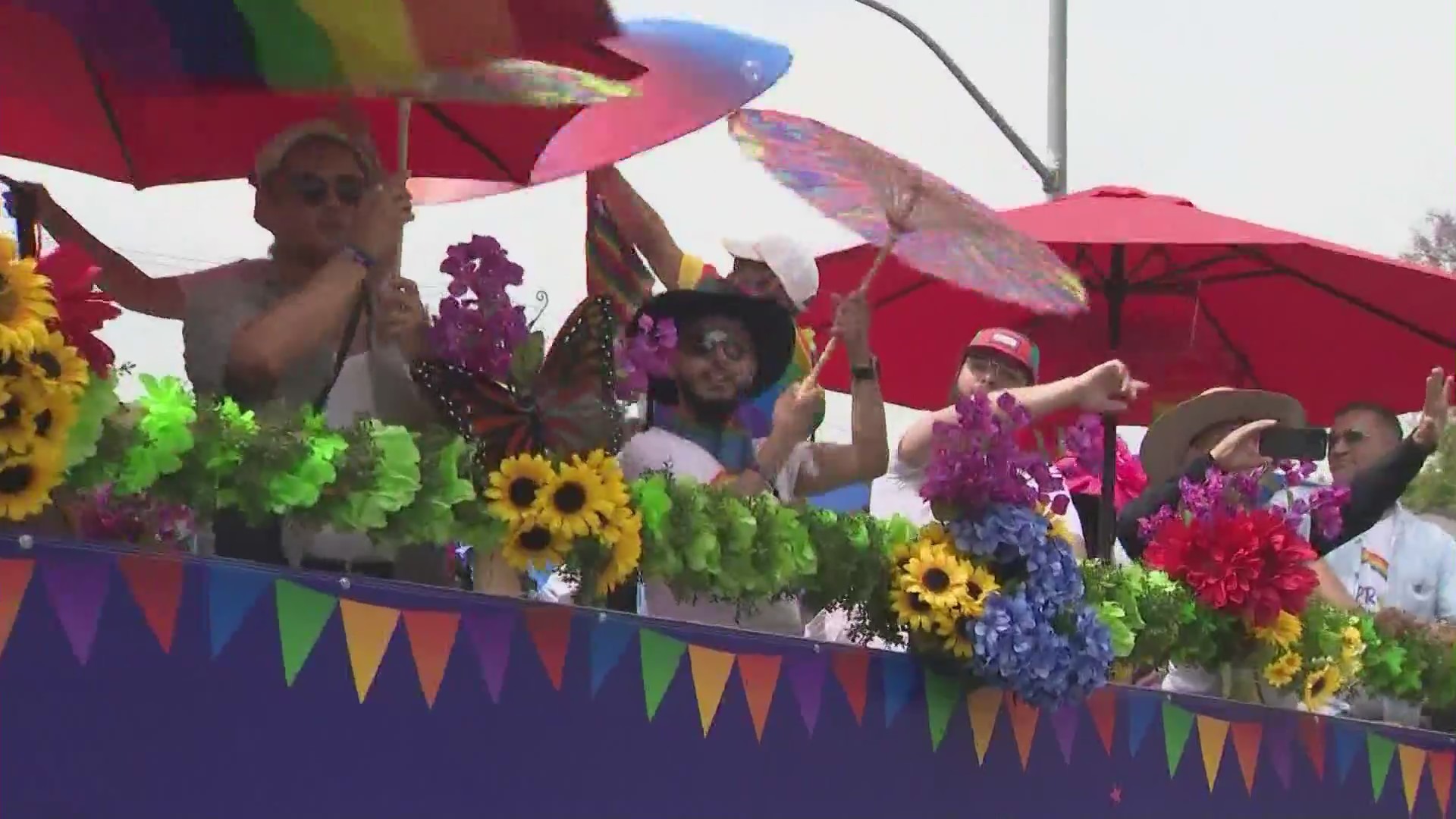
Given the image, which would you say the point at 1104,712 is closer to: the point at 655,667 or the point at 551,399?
the point at 655,667

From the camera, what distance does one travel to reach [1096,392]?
4828 mm

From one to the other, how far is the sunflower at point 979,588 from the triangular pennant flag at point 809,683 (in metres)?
0.40

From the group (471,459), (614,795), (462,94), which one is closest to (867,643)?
(614,795)

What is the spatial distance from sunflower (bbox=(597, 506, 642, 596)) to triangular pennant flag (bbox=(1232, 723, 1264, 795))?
2.26m

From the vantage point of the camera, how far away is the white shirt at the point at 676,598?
376 cm

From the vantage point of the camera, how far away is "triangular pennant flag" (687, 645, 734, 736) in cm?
343

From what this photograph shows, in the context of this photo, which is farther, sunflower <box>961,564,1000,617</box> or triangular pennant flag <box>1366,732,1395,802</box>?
triangular pennant flag <box>1366,732,1395,802</box>

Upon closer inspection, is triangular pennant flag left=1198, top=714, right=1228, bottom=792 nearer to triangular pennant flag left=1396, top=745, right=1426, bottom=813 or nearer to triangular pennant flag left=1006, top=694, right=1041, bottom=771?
triangular pennant flag left=1006, top=694, right=1041, bottom=771

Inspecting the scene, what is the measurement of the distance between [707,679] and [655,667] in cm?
14

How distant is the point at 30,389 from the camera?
2.55 metres

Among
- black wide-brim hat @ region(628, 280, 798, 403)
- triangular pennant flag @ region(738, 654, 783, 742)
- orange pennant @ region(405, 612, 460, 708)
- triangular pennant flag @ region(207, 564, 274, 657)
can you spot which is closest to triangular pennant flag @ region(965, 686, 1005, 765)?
triangular pennant flag @ region(738, 654, 783, 742)

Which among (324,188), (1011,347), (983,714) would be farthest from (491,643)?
(1011,347)

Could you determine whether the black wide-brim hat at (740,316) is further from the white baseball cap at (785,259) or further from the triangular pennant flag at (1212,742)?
the triangular pennant flag at (1212,742)

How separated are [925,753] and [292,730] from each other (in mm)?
1603
